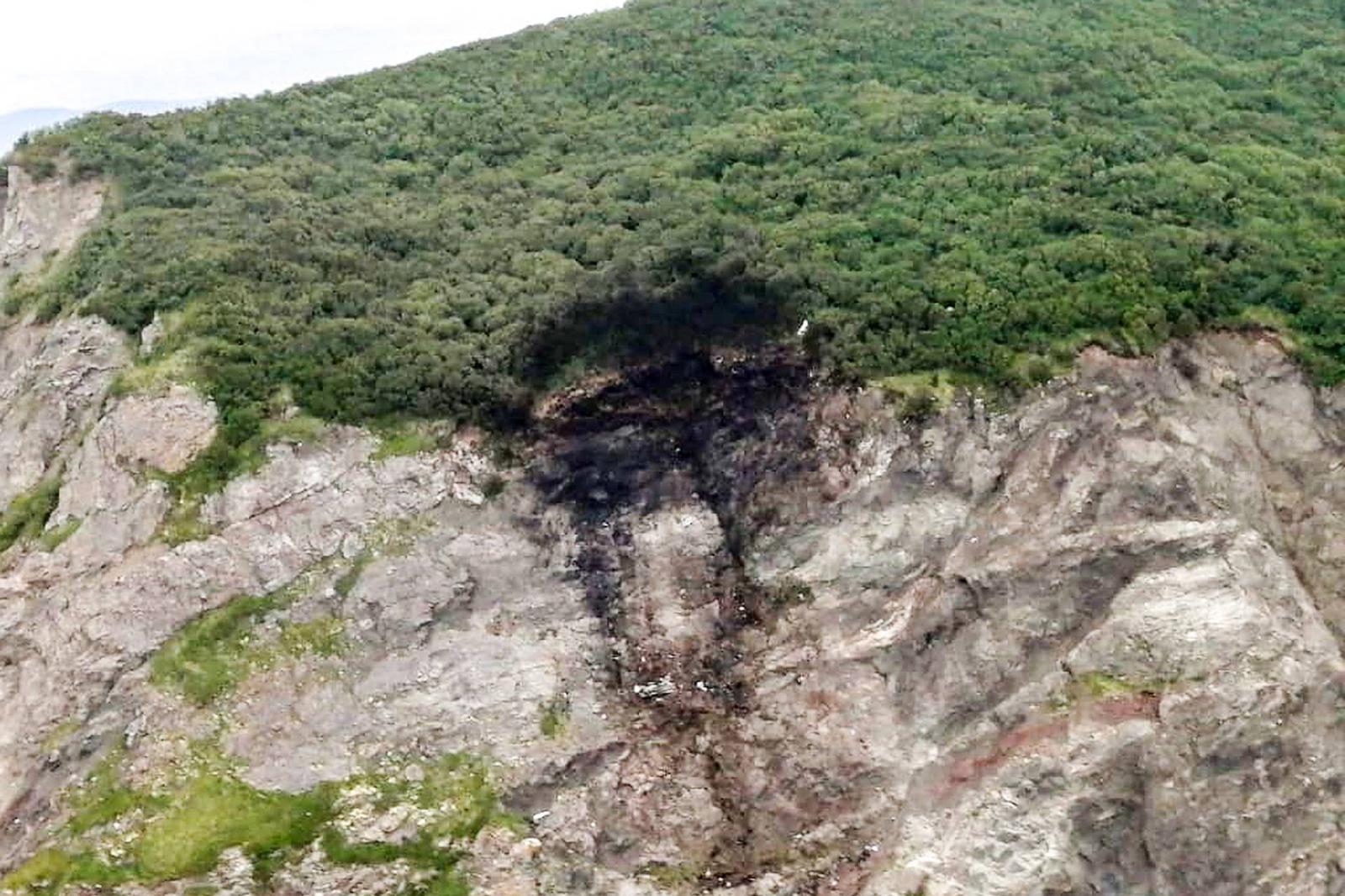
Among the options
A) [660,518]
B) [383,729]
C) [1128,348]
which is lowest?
[383,729]

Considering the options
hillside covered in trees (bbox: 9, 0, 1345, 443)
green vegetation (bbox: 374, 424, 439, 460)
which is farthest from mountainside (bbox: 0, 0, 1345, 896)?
hillside covered in trees (bbox: 9, 0, 1345, 443)

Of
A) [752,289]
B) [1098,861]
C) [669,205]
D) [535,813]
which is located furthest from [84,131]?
[1098,861]

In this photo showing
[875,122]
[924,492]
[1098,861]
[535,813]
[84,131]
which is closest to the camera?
[1098,861]

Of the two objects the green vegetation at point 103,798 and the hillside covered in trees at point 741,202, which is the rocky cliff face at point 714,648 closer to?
the green vegetation at point 103,798

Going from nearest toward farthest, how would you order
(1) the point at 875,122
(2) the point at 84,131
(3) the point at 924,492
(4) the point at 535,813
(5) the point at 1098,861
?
(5) the point at 1098,861 → (4) the point at 535,813 → (3) the point at 924,492 → (1) the point at 875,122 → (2) the point at 84,131

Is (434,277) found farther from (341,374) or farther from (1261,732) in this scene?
(1261,732)

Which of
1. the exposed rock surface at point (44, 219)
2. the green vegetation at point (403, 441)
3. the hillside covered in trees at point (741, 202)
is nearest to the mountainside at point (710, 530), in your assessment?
the green vegetation at point (403, 441)
